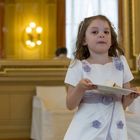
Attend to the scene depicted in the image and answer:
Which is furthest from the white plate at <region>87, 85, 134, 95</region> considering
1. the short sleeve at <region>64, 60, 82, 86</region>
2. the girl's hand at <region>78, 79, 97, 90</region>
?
the short sleeve at <region>64, 60, 82, 86</region>

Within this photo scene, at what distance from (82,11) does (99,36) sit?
437cm

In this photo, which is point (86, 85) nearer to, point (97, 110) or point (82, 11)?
point (97, 110)

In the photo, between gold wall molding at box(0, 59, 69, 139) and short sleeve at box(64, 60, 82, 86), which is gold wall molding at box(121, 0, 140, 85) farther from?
short sleeve at box(64, 60, 82, 86)

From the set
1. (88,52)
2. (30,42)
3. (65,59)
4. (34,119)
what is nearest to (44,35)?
(30,42)

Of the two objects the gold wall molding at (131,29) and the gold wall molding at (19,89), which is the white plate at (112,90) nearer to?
the gold wall molding at (19,89)

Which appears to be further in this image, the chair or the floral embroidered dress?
the chair

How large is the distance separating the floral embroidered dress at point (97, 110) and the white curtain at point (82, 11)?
4204mm

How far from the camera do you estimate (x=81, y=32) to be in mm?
1832

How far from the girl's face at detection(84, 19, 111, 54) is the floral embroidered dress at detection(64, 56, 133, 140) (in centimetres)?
8

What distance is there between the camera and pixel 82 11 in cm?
601

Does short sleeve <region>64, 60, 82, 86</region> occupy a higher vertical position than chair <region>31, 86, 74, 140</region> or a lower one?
higher

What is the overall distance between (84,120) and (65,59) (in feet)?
12.9

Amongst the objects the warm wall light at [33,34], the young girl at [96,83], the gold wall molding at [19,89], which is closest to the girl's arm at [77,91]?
the young girl at [96,83]

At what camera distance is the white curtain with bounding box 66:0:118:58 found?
596 centimetres
